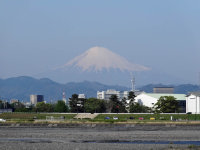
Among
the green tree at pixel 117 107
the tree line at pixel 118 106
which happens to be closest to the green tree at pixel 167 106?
the tree line at pixel 118 106

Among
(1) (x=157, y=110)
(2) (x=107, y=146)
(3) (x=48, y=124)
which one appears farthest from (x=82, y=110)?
(2) (x=107, y=146)

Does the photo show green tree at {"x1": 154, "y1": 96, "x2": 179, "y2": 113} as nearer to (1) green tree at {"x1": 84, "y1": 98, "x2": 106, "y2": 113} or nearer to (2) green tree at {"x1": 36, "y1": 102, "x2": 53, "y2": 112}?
(1) green tree at {"x1": 84, "y1": 98, "x2": 106, "y2": 113}

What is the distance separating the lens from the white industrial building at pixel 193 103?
157125mm

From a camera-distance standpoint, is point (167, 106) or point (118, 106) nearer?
point (167, 106)

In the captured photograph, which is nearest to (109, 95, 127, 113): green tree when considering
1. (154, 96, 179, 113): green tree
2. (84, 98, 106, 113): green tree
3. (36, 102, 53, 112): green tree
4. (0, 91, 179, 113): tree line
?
(0, 91, 179, 113): tree line

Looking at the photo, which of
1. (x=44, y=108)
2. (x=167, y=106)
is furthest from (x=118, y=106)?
(x=44, y=108)

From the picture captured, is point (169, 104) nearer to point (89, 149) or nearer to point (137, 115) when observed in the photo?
point (137, 115)

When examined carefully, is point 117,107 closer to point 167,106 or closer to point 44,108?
point 167,106

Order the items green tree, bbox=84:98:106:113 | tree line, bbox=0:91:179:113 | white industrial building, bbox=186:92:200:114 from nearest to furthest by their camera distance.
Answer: tree line, bbox=0:91:179:113 → green tree, bbox=84:98:106:113 → white industrial building, bbox=186:92:200:114

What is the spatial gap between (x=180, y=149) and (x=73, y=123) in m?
52.2

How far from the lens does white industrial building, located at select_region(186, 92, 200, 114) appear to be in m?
157

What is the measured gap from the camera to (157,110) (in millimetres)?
143500

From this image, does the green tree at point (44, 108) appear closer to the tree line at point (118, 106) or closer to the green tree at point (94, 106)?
the tree line at point (118, 106)

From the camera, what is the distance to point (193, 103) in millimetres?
160250
